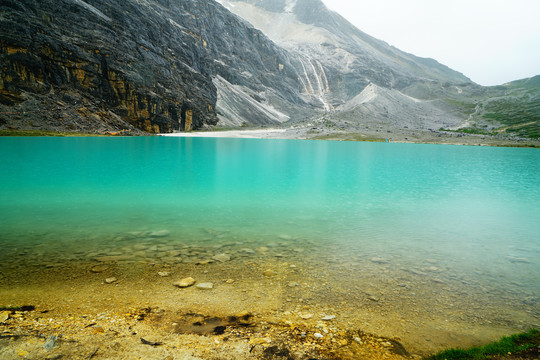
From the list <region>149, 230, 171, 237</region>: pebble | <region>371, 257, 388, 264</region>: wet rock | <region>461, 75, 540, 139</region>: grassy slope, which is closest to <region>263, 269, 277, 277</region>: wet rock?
<region>371, 257, 388, 264</region>: wet rock

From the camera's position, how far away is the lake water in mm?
7692

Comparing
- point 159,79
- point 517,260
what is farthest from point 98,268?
point 159,79

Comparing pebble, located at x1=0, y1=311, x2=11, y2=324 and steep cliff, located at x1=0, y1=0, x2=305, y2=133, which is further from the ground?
steep cliff, located at x1=0, y1=0, x2=305, y2=133

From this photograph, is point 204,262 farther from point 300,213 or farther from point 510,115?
point 510,115

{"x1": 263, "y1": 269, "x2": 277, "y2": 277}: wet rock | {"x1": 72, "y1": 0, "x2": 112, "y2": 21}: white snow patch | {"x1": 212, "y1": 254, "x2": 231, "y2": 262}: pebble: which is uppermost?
{"x1": 72, "y1": 0, "x2": 112, "y2": 21}: white snow patch

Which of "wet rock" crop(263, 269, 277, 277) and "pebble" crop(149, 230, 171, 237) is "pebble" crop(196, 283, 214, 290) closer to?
"wet rock" crop(263, 269, 277, 277)

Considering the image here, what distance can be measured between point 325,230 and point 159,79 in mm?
96716

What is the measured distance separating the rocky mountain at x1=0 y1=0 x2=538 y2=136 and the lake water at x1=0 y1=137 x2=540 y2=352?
6265 centimetres

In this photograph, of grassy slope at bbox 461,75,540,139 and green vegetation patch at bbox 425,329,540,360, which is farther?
grassy slope at bbox 461,75,540,139

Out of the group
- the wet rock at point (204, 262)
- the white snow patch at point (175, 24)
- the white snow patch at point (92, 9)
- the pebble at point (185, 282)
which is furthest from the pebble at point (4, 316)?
the white snow patch at point (175, 24)

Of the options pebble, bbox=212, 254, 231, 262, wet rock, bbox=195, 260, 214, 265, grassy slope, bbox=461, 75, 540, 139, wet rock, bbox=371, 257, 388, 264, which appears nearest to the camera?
wet rock, bbox=195, 260, 214, 265

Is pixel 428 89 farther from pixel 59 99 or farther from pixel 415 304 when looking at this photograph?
pixel 415 304

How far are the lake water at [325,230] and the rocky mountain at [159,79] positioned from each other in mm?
62652

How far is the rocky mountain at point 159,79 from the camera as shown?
71.6m
